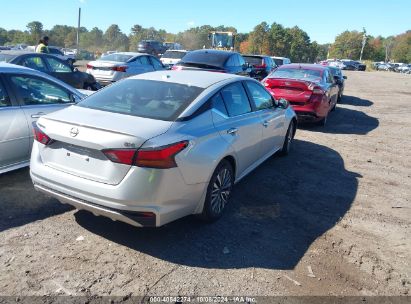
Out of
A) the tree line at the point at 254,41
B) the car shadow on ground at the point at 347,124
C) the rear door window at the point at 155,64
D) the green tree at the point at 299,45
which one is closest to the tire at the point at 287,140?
the car shadow on ground at the point at 347,124

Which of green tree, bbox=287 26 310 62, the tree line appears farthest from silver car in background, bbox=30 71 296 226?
green tree, bbox=287 26 310 62

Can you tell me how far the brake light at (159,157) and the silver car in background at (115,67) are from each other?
10684mm

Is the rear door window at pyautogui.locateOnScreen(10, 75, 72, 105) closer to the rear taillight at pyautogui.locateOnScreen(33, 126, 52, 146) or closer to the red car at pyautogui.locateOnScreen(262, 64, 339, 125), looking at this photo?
the rear taillight at pyautogui.locateOnScreen(33, 126, 52, 146)

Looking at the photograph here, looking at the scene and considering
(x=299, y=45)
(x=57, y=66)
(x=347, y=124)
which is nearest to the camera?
(x=57, y=66)

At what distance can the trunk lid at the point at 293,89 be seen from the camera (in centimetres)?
969

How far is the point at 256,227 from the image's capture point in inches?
173

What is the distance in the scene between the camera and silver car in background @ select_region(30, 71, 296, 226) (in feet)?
11.0

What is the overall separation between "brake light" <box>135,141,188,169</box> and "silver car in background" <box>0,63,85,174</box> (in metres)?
2.47

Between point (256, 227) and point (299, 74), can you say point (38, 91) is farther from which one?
point (299, 74)

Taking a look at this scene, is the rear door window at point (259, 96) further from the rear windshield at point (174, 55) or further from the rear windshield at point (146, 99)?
the rear windshield at point (174, 55)

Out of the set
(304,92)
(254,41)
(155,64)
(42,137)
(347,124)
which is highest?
(254,41)

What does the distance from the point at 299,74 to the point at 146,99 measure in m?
7.43

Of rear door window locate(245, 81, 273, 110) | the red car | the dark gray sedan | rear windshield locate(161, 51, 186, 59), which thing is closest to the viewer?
rear door window locate(245, 81, 273, 110)

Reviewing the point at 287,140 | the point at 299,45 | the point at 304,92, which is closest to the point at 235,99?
the point at 287,140
